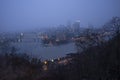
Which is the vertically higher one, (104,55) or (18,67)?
(104,55)

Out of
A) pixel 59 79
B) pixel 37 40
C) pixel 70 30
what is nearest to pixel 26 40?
pixel 37 40

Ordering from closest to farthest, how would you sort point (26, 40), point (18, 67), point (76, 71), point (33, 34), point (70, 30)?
point (76, 71)
point (18, 67)
point (70, 30)
point (26, 40)
point (33, 34)

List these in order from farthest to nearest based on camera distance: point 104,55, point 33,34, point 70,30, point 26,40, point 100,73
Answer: point 33,34
point 26,40
point 70,30
point 104,55
point 100,73

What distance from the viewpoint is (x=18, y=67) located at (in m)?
8.11

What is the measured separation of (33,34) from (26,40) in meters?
2.00

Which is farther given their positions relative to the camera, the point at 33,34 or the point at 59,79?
the point at 33,34

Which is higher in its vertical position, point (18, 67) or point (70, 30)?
point (70, 30)

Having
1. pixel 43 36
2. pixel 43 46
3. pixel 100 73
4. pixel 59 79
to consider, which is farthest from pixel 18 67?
pixel 43 36

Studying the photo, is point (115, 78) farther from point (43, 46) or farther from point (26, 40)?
point (26, 40)

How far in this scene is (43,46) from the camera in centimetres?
1673

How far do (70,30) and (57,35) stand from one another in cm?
129

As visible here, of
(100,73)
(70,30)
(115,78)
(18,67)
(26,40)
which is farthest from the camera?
(26,40)

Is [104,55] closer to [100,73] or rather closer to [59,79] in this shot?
[100,73]

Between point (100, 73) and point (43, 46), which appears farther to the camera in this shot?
point (43, 46)
